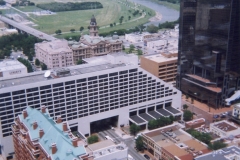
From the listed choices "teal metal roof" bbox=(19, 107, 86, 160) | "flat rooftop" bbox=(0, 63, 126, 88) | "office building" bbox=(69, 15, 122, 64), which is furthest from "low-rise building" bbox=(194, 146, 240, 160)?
"office building" bbox=(69, 15, 122, 64)

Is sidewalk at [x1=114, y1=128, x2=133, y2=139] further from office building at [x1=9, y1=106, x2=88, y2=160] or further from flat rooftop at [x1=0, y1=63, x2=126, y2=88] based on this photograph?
office building at [x1=9, y1=106, x2=88, y2=160]

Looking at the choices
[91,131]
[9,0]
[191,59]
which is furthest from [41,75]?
[9,0]

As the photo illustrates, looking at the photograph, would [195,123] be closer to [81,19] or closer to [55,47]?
[55,47]

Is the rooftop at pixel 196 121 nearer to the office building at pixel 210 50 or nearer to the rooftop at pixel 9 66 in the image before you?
the office building at pixel 210 50

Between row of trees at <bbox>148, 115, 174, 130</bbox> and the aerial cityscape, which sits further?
row of trees at <bbox>148, 115, 174, 130</bbox>

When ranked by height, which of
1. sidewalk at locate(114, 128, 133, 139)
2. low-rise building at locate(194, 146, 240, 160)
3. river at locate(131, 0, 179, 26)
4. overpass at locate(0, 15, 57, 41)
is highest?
river at locate(131, 0, 179, 26)

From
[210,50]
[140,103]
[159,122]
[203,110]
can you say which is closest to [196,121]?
[203,110]
